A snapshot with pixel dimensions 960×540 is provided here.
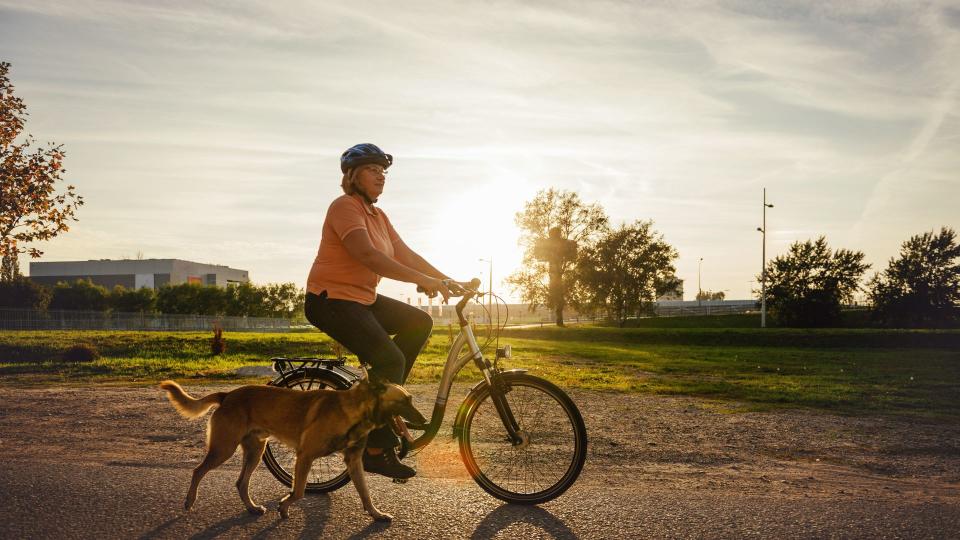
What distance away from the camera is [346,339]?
4836mm

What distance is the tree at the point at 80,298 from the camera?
83.9m

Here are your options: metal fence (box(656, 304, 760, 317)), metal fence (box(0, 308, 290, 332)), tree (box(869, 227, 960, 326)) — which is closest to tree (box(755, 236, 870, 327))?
tree (box(869, 227, 960, 326))

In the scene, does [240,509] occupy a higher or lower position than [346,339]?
lower

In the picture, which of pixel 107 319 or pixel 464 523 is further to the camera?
pixel 107 319

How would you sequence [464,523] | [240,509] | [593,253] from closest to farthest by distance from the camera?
[464,523]
[240,509]
[593,253]

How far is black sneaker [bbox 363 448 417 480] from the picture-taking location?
4797 millimetres

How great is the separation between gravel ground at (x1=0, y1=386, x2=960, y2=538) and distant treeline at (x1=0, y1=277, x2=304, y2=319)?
77122mm

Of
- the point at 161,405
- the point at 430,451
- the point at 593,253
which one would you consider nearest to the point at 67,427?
the point at 161,405

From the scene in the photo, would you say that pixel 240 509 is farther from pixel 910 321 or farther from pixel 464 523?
pixel 910 321

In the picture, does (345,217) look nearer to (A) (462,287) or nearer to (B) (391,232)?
(B) (391,232)

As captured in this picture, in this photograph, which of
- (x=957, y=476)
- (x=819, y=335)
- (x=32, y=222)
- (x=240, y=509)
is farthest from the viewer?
(x=819, y=335)

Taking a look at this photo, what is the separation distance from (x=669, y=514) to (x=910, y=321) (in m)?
66.3

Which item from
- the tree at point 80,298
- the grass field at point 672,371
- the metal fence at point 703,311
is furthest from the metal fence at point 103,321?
the metal fence at point 703,311

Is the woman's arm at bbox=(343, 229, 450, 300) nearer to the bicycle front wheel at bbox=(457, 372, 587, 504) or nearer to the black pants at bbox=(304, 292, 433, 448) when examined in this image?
the black pants at bbox=(304, 292, 433, 448)
